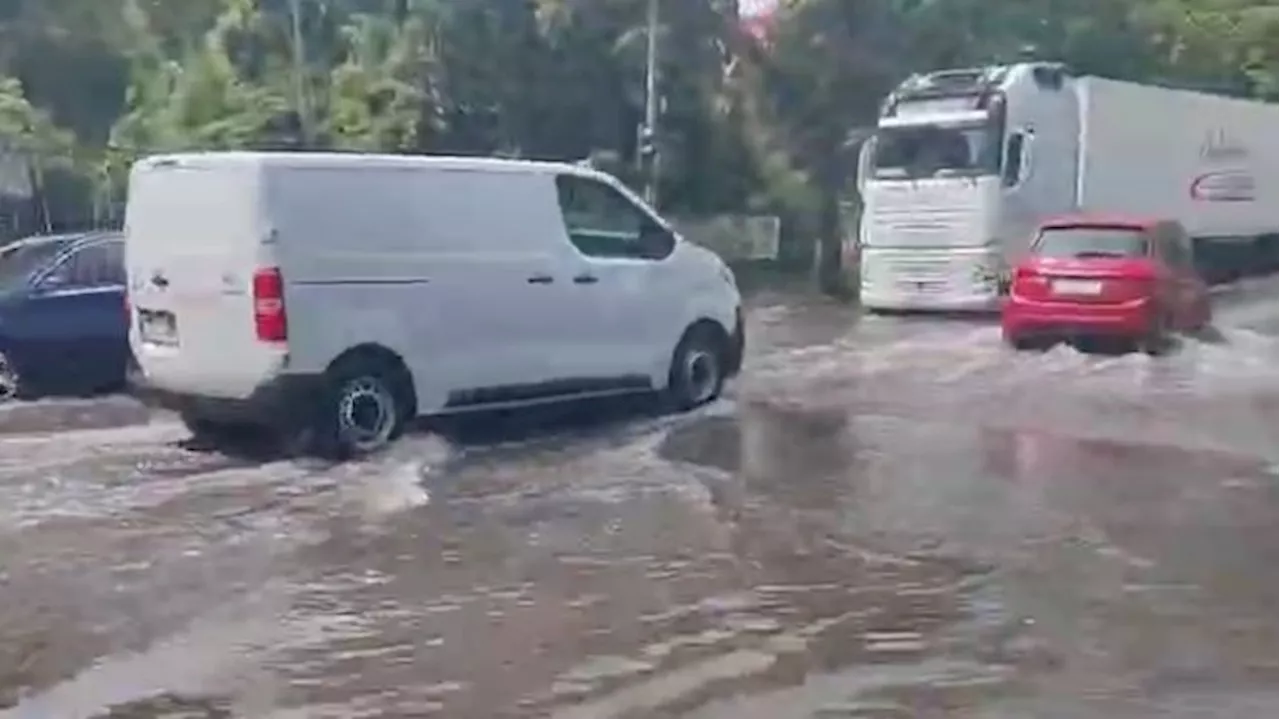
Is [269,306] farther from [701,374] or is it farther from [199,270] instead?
[701,374]

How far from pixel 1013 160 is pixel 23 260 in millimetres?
13884

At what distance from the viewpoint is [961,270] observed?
1030 inches

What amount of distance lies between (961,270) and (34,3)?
97.3 ft

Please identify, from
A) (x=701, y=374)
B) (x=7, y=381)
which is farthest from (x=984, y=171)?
(x=7, y=381)

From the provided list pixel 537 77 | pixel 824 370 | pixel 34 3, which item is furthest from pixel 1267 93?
pixel 824 370

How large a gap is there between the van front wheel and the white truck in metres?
14.2

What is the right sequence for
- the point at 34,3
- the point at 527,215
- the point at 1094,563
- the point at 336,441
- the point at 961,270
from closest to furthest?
the point at 1094,563 < the point at 336,441 < the point at 527,215 < the point at 961,270 < the point at 34,3

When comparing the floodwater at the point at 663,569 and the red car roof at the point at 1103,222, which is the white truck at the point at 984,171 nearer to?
the red car roof at the point at 1103,222

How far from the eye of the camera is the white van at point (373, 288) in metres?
12.1

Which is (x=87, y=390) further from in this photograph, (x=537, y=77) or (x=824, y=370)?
(x=537, y=77)

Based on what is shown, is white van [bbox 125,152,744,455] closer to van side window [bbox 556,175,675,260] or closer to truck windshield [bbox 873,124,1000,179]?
van side window [bbox 556,175,675,260]

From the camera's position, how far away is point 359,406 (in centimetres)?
1263

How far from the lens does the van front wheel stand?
12464 millimetres

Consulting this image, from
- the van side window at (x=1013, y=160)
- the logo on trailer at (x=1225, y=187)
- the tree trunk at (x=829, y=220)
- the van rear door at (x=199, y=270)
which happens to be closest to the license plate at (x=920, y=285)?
the van side window at (x=1013, y=160)
